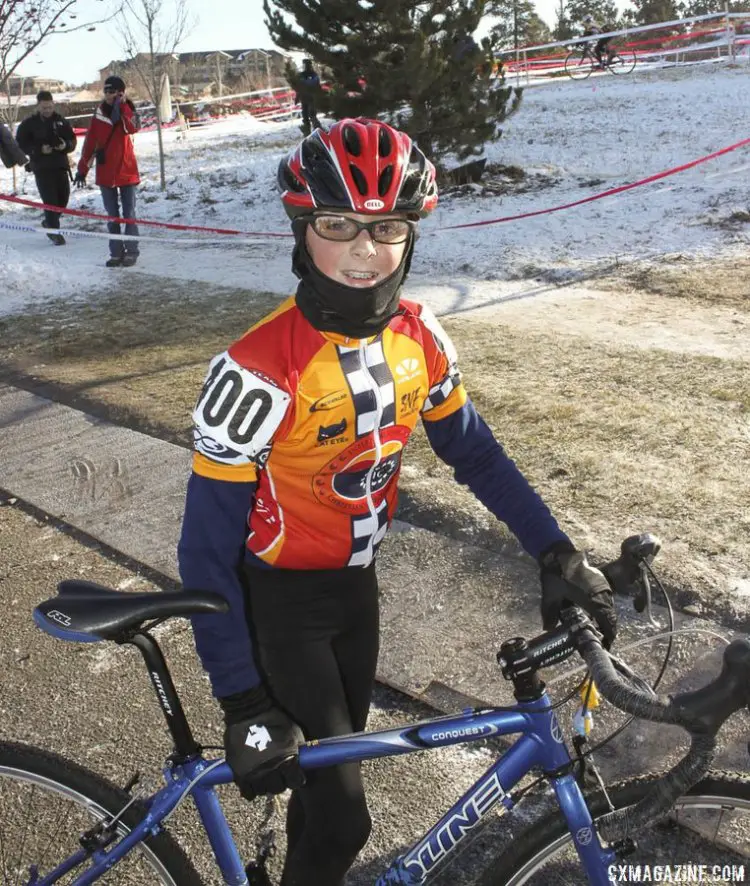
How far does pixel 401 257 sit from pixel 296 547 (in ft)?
2.79

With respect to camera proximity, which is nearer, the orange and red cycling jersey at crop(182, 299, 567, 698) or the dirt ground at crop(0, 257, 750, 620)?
the orange and red cycling jersey at crop(182, 299, 567, 698)

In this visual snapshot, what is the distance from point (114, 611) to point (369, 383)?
87 centimetres

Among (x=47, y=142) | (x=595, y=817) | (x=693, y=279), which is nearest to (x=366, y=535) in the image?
(x=595, y=817)

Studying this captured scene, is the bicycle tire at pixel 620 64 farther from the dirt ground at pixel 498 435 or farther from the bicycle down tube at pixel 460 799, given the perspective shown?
the bicycle down tube at pixel 460 799

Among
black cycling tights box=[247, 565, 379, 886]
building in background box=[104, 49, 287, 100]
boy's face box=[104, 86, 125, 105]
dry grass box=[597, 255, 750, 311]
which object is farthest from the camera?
building in background box=[104, 49, 287, 100]

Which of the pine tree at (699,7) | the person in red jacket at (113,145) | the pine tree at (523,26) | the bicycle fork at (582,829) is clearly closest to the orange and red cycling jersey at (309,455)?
the bicycle fork at (582,829)

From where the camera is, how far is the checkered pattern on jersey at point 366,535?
7.78ft

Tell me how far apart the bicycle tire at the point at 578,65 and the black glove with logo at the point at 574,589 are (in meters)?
27.1

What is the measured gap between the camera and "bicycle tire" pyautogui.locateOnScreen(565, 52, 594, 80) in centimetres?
2678

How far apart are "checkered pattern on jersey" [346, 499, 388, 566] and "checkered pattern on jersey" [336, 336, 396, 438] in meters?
0.26

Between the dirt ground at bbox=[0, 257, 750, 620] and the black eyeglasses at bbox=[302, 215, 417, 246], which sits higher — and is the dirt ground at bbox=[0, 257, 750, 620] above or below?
below

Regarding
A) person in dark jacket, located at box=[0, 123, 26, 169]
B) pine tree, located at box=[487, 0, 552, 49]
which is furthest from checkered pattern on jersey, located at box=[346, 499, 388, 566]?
pine tree, located at box=[487, 0, 552, 49]

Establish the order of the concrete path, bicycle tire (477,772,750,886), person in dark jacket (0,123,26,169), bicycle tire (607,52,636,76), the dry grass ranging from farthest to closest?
1. bicycle tire (607,52,636,76)
2. person in dark jacket (0,123,26,169)
3. the dry grass
4. the concrete path
5. bicycle tire (477,772,750,886)

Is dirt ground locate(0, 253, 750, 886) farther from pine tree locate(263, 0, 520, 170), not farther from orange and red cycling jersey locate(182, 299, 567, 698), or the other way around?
pine tree locate(263, 0, 520, 170)
